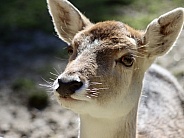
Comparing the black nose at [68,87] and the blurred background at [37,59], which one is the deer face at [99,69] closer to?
the black nose at [68,87]

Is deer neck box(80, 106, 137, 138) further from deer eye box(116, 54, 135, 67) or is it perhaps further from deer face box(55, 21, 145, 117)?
deer eye box(116, 54, 135, 67)

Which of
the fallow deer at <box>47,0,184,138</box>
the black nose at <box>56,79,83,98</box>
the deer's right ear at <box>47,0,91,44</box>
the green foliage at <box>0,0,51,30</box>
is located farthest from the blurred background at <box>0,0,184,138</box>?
the black nose at <box>56,79,83,98</box>

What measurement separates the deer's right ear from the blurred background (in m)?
1.23

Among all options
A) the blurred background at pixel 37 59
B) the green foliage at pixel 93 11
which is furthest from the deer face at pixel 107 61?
the green foliage at pixel 93 11

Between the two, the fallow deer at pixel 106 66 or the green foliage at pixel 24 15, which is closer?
the fallow deer at pixel 106 66

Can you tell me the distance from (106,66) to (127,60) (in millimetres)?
242

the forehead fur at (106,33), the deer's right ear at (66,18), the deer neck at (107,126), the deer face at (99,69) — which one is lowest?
the deer neck at (107,126)

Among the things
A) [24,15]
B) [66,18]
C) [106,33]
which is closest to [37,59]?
[24,15]

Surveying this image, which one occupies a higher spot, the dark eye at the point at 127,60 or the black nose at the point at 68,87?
the dark eye at the point at 127,60

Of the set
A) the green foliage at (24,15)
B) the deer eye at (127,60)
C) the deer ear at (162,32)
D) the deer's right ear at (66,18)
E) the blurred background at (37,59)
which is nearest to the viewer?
the deer eye at (127,60)

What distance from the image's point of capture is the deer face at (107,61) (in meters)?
4.62

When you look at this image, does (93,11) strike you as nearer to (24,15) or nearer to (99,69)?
(24,15)

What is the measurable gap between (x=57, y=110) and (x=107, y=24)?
2.71m

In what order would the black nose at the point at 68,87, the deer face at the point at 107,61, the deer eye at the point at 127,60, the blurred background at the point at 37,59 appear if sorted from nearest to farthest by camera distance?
the black nose at the point at 68,87
the deer face at the point at 107,61
the deer eye at the point at 127,60
the blurred background at the point at 37,59
